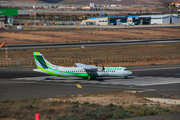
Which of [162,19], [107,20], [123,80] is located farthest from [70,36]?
[162,19]

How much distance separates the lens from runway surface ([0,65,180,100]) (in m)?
37.8

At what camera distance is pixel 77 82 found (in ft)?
152

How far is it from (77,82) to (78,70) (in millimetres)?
2759

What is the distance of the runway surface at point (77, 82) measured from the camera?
37.8 metres

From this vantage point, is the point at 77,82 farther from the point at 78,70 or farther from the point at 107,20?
the point at 107,20

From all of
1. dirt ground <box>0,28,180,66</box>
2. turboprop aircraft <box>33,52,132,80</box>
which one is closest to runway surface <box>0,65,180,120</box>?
turboprop aircraft <box>33,52,132,80</box>

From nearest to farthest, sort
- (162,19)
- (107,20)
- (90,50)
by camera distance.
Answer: (90,50) < (107,20) < (162,19)

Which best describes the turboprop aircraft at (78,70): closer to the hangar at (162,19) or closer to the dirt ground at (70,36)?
the dirt ground at (70,36)

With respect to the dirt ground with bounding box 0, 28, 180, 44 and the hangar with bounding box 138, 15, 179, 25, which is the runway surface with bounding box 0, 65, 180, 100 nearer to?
the dirt ground with bounding box 0, 28, 180, 44

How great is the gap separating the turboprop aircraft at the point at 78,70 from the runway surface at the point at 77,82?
1.32 m

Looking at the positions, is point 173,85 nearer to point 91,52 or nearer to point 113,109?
point 113,109

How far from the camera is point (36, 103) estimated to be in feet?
96.0

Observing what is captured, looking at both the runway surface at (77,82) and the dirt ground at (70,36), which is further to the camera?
the dirt ground at (70,36)

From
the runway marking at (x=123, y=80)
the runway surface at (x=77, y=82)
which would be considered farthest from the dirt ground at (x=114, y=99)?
the runway marking at (x=123, y=80)
